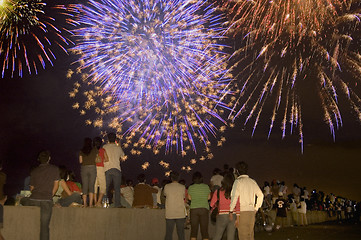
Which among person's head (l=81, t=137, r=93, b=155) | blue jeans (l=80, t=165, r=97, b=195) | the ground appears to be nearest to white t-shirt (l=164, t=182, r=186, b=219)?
blue jeans (l=80, t=165, r=97, b=195)

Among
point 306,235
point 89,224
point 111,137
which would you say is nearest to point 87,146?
point 111,137

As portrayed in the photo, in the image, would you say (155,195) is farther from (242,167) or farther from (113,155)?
(242,167)

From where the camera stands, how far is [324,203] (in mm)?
40875

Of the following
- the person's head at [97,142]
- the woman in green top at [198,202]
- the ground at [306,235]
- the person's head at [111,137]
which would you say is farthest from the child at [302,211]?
the person's head at [97,142]

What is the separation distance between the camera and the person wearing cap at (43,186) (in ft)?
28.0

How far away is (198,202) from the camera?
11633 millimetres

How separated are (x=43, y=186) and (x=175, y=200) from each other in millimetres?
4014

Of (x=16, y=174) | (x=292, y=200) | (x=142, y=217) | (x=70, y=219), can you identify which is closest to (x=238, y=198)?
(x=70, y=219)

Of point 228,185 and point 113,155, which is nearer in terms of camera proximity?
point 228,185

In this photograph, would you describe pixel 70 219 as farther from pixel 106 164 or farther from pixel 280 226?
pixel 280 226

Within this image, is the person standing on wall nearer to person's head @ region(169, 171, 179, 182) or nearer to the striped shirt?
person's head @ region(169, 171, 179, 182)

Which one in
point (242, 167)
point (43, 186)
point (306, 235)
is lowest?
point (306, 235)

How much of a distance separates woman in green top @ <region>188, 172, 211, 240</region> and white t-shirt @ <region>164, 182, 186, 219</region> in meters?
0.25

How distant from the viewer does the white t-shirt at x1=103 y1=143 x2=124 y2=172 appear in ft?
39.7
